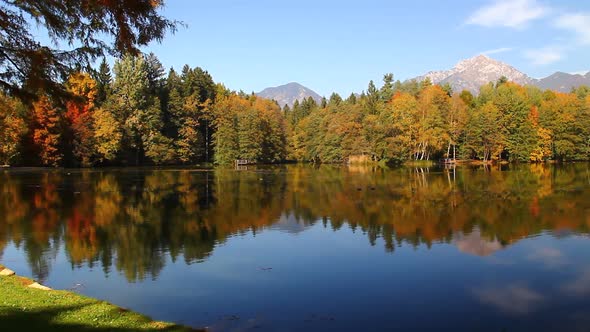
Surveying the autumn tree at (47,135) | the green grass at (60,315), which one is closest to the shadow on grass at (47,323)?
the green grass at (60,315)

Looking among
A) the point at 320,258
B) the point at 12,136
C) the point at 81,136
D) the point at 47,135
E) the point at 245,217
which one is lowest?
the point at 320,258

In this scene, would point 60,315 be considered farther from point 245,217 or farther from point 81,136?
point 81,136

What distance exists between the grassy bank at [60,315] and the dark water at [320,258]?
4.96 ft

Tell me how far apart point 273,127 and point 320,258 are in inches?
3017

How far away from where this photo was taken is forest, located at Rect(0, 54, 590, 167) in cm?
6894

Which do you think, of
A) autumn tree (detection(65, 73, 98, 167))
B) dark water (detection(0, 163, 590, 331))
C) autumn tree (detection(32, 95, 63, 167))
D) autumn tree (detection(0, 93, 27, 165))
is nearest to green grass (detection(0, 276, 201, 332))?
dark water (detection(0, 163, 590, 331))

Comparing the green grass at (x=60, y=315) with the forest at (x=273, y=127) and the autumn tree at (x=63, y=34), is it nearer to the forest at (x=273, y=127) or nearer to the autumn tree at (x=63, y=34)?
the autumn tree at (x=63, y=34)

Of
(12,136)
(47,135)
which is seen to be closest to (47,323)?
(12,136)

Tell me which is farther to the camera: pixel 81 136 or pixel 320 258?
pixel 81 136

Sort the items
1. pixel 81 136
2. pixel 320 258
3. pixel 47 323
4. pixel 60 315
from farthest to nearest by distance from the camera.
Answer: pixel 81 136 → pixel 320 258 → pixel 60 315 → pixel 47 323

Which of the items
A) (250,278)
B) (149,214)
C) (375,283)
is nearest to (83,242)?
(149,214)

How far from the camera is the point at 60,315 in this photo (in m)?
8.52

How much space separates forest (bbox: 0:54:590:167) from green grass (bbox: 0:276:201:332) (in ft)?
191

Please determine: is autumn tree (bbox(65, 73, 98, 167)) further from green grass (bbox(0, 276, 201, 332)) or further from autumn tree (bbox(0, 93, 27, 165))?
green grass (bbox(0, 276, 201, 332))
